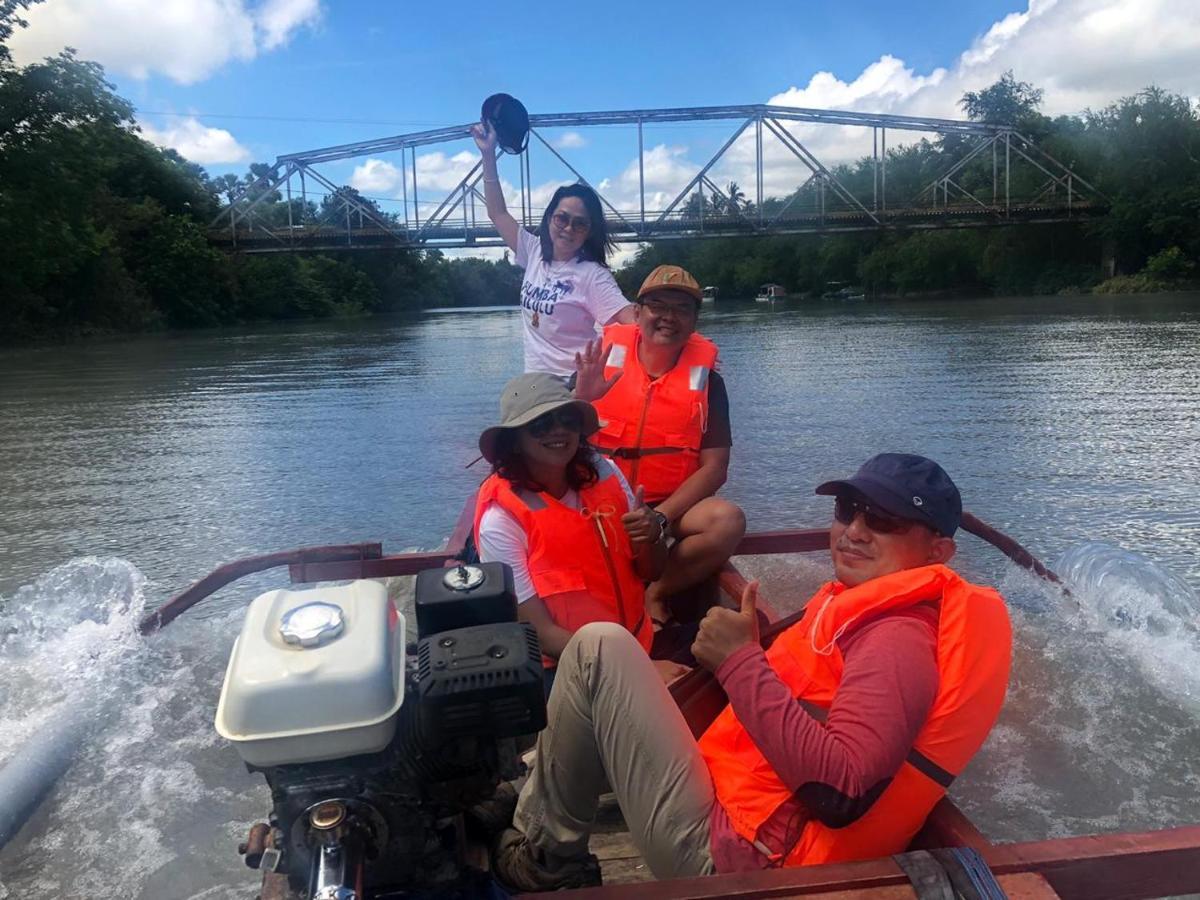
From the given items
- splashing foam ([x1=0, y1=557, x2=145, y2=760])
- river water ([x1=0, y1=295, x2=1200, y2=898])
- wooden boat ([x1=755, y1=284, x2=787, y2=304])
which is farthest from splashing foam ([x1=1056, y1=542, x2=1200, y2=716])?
wooden boat ([x1=755, y1=284, x2=787, y2=304])

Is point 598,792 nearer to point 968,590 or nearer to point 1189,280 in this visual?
point 968,590

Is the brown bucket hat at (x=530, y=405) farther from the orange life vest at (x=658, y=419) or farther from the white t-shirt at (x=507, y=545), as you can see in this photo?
the orange life vest at (x=658, y=419)

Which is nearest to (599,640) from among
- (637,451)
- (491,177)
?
(637,451)

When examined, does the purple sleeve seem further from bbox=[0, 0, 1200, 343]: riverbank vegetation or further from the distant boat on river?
the distant boat on river

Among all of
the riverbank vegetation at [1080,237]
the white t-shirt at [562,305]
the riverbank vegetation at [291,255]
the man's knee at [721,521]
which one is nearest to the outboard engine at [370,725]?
the man's knee at [721,521]

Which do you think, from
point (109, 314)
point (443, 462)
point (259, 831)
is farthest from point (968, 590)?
Answer: point (109, 314)

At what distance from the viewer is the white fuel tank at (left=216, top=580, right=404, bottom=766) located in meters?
1.36

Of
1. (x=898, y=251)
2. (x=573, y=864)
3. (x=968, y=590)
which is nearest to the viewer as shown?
(x=968, y=590)

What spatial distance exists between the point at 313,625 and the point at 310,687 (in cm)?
10

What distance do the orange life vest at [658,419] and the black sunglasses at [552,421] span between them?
853mm

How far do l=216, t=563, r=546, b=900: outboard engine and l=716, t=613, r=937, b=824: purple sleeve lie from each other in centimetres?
46

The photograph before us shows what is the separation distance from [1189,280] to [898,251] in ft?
74.2

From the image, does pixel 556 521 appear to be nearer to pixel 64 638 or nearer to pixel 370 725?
pixel 370 725

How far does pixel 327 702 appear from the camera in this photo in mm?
1373
